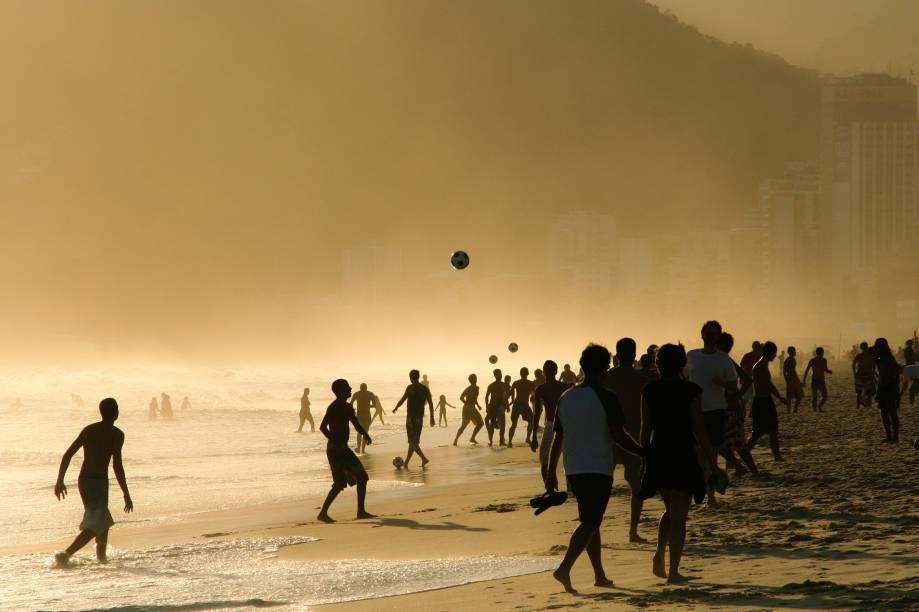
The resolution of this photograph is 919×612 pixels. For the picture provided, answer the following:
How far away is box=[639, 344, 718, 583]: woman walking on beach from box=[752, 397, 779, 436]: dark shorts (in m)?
7.19

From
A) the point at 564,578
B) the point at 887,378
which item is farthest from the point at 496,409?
the point at 564,578

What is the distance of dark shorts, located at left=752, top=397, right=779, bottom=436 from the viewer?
14.6 meters

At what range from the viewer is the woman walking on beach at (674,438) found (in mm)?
7598

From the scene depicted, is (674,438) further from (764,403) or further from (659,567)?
Result: (764,403)

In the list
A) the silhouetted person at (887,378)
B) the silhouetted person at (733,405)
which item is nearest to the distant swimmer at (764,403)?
the silhouetted person at (733,405)

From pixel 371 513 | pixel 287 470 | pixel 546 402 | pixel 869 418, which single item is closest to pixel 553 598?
pixel 546 402

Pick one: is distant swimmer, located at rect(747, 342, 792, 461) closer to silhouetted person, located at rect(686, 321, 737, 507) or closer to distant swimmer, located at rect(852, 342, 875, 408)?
silhouetted person, located at rect(686, 321, 737, 507)

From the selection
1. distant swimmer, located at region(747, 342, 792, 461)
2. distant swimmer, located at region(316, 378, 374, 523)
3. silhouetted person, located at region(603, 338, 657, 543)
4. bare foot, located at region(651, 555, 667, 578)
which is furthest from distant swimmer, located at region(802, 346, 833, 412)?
bare foot, located at region(651, 555, 667, 578)

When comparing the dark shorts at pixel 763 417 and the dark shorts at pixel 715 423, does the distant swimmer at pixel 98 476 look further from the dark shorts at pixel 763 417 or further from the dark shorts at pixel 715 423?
the dark shorts at pixel 763 417

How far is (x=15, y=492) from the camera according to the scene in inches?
753

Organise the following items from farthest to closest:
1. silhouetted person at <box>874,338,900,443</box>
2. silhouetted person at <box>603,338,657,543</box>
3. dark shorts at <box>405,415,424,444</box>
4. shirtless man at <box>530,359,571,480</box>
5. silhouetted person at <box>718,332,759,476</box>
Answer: dark shorts at <box>405,415,424,444</box>
silhouetted person at <box>874,338,900,443</box>
shirtless man at <box>530,359,571,480</box>
silhouetted person at <box>718,332,759,476</box>
silhouetted person at <box>603,338,657,543</box>

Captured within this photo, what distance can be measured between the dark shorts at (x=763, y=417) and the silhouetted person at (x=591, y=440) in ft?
24.3

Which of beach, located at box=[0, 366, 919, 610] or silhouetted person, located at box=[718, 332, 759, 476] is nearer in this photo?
beach, located at box=[0, 366, 919, 610]

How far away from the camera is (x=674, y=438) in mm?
7625
